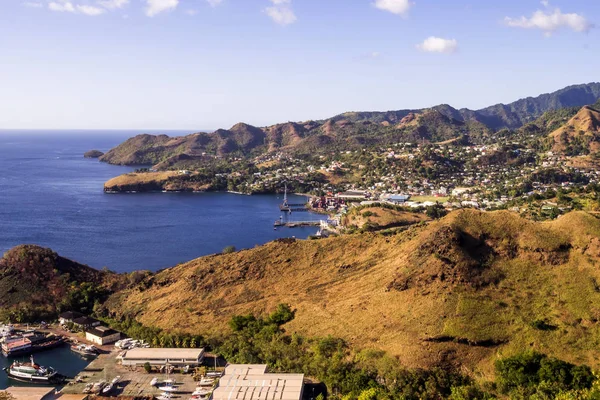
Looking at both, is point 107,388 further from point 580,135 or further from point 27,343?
point 580,135

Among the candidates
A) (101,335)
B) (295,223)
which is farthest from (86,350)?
(295,223)

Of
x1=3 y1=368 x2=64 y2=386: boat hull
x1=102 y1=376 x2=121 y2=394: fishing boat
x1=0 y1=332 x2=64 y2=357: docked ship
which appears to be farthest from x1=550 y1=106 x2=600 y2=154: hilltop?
x1=3 y1=368 x2=64 y2=386: boat hull

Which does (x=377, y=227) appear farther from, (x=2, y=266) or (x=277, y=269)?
(x=2, y=266)

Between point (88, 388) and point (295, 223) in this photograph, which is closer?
point (88, 388)

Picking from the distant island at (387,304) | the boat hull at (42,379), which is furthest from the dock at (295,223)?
the boat hull at (42,379)

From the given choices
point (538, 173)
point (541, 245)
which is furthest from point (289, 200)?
point (541, 245)

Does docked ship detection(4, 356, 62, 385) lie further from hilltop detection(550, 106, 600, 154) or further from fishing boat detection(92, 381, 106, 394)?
hilltop detection(550, 106, 600, 154)
